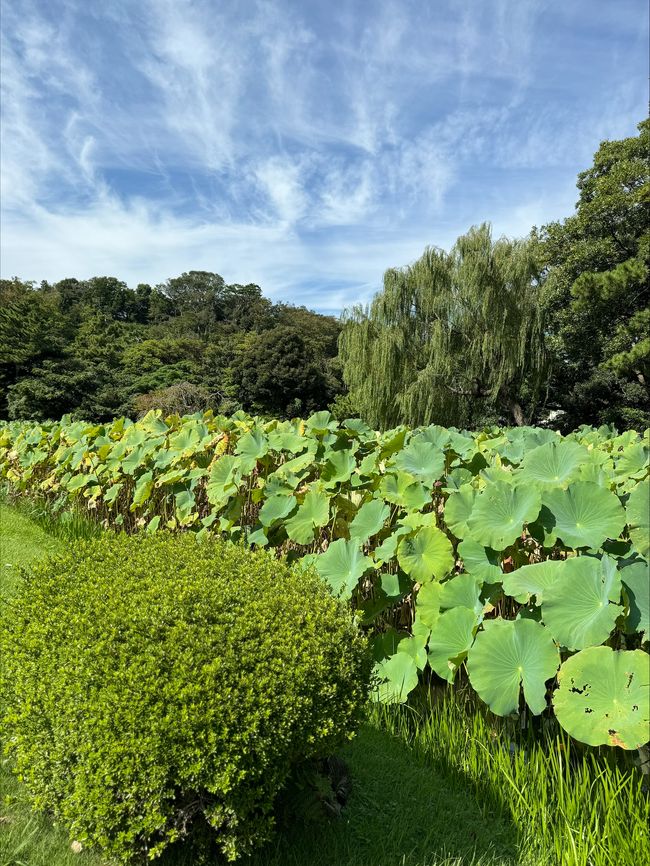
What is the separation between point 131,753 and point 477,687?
1.00 metres

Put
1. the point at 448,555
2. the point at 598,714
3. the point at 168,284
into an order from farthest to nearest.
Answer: the point at 168,284 < the point at 448,555 < the point at 598,714

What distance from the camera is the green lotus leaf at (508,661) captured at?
1.61 metres

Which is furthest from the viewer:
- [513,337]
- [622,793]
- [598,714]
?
[513,337]

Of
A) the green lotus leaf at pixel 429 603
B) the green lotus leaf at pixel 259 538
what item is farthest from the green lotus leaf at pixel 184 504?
the green lotus leaf at pixel 429 603

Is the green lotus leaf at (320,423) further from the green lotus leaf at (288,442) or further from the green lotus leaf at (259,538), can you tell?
the green lotus leaf at (259,538)

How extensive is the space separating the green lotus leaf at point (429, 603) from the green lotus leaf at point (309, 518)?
64cm

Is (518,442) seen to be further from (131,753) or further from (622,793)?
(131,753)

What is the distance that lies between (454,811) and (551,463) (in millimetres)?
1206

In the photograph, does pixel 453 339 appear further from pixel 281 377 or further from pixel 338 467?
pixel 338 467

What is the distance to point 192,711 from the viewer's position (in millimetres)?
1207

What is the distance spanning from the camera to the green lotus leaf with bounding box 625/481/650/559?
145cm

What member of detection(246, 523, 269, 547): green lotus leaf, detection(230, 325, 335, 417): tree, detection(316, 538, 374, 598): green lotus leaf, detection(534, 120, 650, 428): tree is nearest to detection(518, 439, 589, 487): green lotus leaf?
detection(316, 538, 374, 598): green lotus leaf

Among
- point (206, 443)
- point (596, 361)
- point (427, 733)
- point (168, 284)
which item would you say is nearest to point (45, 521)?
point (206, 443)

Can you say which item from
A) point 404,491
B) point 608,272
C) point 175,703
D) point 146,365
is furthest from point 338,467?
point 146,365
